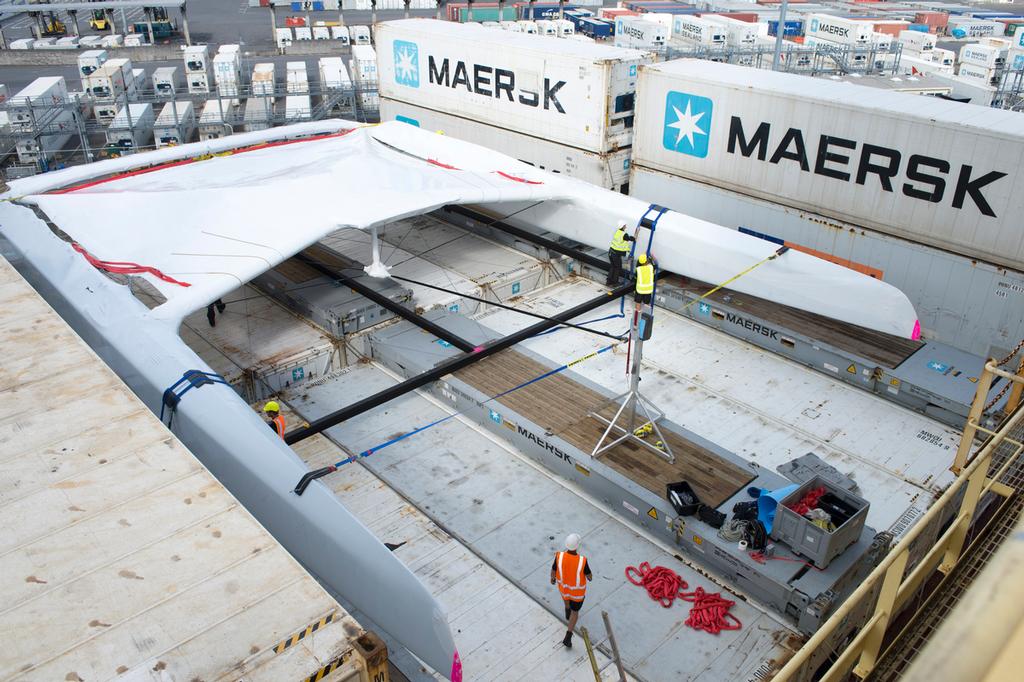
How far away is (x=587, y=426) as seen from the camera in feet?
43.1

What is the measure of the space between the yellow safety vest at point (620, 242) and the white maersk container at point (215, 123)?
2537 centimetres

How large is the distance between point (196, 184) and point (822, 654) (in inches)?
610

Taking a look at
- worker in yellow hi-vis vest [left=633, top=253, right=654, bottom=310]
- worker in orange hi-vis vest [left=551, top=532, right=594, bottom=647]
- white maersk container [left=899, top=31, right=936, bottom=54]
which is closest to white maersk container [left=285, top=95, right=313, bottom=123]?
worker in yellow hi-vis vest [left=633, top=253, right=654, bottom=310]

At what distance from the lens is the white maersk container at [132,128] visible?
35625 mm

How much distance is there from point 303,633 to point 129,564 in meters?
1.91

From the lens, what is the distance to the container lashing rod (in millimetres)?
11383

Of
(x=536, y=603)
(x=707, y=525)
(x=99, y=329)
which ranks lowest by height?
(x=536, y=603)

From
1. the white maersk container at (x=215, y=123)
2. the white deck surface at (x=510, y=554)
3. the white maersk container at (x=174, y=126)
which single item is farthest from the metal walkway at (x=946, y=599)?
the white maersk container at (x=174, y=126)

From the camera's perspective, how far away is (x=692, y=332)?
16953 millimetres

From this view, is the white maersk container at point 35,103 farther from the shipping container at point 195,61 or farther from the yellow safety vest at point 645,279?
the yellow safety vest at point 645,279

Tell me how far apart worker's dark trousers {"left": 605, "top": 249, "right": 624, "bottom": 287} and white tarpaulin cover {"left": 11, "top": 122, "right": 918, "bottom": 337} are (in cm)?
71

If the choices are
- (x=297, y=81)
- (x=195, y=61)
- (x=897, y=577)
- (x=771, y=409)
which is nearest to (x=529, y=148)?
(x=771, y=409)

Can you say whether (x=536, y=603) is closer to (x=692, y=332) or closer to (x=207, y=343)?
(x=692, y=332)

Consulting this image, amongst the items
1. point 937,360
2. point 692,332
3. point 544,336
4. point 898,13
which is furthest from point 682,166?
point 898,13
